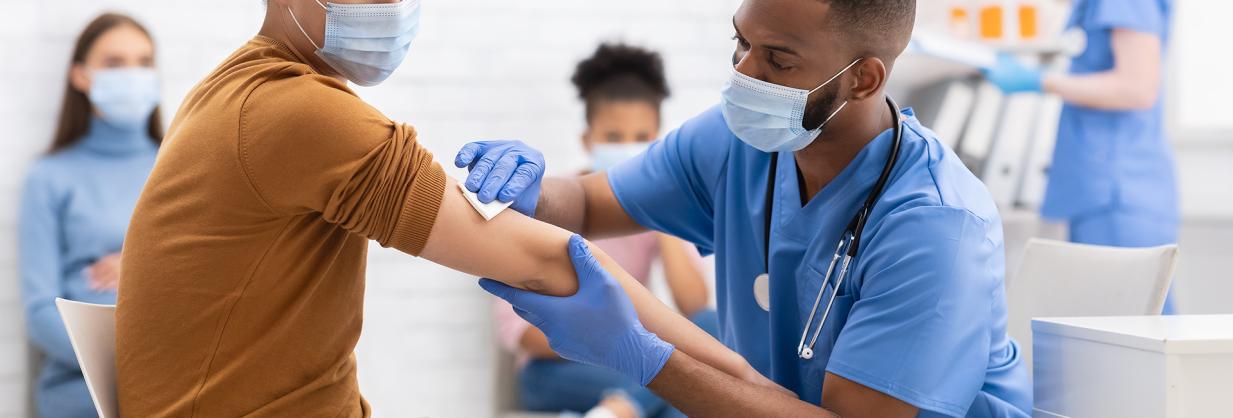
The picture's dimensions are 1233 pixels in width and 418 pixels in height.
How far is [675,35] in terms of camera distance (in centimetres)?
335

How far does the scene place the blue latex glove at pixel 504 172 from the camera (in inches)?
55.1

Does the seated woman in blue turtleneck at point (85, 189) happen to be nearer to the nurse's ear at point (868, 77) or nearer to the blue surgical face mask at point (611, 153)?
the blue surgical face mask at point (611, 153)

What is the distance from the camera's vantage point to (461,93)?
3225 millimetres

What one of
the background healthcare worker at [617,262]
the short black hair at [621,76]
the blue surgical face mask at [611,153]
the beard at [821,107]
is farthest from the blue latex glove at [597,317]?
the short black hair at [621,76]

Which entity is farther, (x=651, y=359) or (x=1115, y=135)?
(x=1115, y=135)

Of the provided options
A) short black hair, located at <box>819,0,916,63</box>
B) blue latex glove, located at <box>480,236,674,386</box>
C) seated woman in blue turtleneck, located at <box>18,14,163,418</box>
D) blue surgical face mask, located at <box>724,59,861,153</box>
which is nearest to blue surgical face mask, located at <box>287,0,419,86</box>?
blue latex glove, located at <box>480,236,674,386</box>

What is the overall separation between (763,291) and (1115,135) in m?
1.57

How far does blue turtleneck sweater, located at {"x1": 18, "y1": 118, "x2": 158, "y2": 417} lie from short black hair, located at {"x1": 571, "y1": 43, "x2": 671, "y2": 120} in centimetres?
123

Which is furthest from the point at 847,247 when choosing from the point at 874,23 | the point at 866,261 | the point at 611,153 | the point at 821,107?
the point at 611,153

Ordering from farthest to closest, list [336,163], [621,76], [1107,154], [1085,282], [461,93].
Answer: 1. [461,93]
2. [621,76]
3. [1107,154]
4. [1085,282]
5. [336,163]

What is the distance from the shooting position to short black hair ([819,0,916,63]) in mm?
1459

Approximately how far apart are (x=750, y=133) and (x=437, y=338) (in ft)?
6.31

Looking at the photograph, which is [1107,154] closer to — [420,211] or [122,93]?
[420,211]

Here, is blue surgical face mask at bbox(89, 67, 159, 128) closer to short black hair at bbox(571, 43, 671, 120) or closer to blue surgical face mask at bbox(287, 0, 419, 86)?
short black hair at bbox(571, 43, 671, 120)
